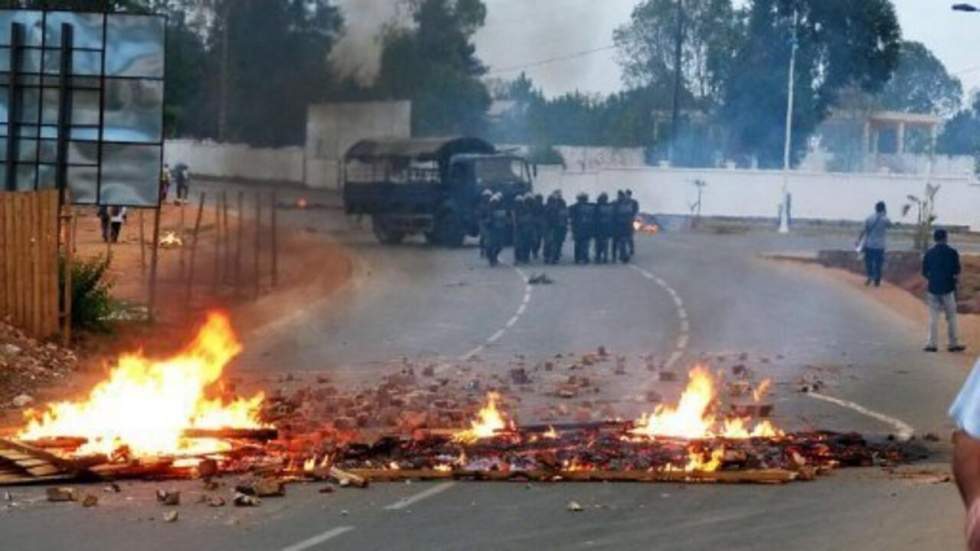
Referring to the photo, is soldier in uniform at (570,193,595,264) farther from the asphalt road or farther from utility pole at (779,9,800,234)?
utility pole at (779,9,800,234)

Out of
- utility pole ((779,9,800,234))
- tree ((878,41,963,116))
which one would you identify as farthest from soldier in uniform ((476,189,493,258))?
tree ((878,41,963,116))

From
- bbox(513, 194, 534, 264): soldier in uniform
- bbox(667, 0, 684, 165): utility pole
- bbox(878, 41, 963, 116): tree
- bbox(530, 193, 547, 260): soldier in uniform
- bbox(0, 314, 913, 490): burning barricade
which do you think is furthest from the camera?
bbox(878, 41, 963, 116): tree

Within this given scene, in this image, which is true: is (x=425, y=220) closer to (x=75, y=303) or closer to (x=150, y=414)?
(x=75, y=303)

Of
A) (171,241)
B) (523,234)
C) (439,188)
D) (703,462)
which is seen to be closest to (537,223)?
(523,234)

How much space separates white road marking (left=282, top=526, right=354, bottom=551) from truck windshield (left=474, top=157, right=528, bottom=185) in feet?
115

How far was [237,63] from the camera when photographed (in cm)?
2247

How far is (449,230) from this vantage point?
45.0 metres

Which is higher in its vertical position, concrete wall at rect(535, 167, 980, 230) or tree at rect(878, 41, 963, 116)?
tree at rect(878, 41, 963, 116)

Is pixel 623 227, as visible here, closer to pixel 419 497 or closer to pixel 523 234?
pixel 523 234

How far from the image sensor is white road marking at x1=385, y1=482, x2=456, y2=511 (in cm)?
1017

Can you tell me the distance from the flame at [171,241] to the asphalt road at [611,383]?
395cm

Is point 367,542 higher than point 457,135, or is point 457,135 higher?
point 457,135

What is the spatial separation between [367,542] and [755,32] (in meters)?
35.6

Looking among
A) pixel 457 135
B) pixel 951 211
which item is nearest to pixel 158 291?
pixel 457 135
